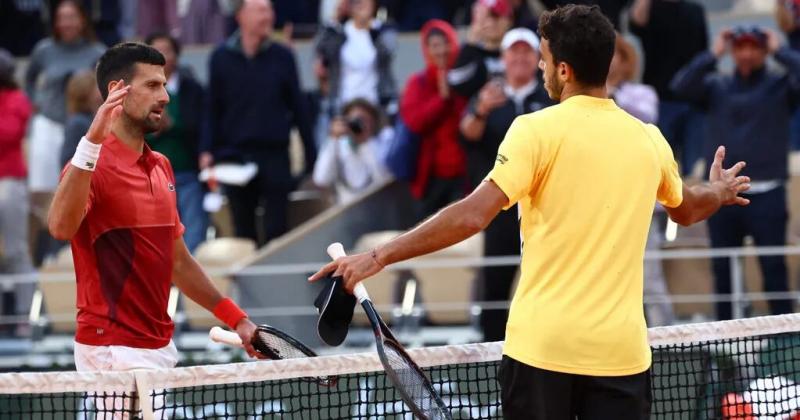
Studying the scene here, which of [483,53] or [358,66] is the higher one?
[358,66]

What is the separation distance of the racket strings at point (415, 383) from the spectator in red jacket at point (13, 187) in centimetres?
759

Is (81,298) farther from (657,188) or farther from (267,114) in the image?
(267,114)

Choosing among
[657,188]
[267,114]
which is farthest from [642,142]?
[267,114]

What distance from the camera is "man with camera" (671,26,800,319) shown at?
1074 cm

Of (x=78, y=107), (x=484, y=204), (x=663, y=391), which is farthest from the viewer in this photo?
(x=78, y=107)

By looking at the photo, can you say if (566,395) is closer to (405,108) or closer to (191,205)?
(405,108)

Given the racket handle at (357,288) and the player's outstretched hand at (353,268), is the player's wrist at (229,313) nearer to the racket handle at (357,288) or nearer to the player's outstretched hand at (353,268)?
the racket handle at (357,288)

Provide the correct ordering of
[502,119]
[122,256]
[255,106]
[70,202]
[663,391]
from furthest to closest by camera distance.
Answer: [255,106], [502,119], [663,391], [122,256], [70,202]

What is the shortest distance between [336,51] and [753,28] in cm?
383

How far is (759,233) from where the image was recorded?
10.8 m

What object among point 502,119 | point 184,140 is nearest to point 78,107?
point 184,140

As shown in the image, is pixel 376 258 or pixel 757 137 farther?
pixel 757 137

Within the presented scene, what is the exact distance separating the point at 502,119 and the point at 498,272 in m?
1.02

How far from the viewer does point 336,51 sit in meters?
13.3
